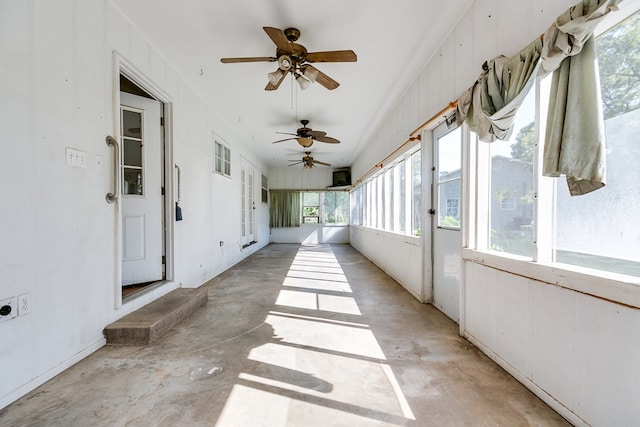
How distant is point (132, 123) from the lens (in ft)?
10.9

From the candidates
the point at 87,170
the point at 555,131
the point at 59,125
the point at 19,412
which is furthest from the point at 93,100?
the point at 555,131

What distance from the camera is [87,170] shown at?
218 cm

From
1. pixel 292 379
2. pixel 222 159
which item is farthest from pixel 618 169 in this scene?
pixel 222 159

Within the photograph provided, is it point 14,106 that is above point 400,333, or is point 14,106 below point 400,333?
above

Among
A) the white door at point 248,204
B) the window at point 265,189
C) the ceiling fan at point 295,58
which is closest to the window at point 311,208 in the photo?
the window at point 265,189

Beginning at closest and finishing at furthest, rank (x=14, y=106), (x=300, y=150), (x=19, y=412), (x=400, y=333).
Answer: (x=19, y=412)
(x=14, y=106)
(x=400, y=333)
(x=300, y=150)

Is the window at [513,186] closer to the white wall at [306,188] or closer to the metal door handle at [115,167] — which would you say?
the metal door handle at [115,167]

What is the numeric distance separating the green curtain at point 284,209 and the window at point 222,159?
16.0 feet

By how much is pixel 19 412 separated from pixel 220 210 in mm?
3848

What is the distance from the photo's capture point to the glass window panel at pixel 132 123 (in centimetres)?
327

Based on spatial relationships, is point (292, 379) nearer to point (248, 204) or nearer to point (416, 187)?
point (416, 187)

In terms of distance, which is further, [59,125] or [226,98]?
[226,98]

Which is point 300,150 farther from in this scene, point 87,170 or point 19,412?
point 19,412

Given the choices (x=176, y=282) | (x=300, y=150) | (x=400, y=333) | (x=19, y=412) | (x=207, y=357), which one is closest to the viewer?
(x=19, y=412)
